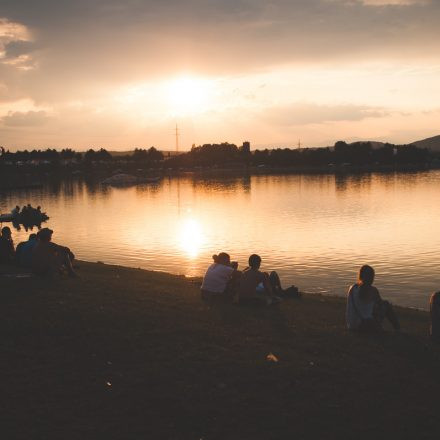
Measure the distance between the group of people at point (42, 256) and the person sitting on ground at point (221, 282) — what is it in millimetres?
6256

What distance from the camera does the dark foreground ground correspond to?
29.3 ft

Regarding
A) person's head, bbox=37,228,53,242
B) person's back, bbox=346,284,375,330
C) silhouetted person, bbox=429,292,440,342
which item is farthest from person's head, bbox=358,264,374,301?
person's head, bbox=37,228,53,242

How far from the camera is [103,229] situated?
6406 centimetres

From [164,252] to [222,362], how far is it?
109 ft

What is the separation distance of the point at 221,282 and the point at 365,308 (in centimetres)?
534

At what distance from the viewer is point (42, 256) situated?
1920 centimetres

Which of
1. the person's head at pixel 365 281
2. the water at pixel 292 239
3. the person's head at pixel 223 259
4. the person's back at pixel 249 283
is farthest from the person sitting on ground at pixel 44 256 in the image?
the water at pixel 292 239

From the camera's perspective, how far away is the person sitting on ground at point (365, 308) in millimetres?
13367

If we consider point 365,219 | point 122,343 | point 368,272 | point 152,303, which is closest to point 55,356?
point 122,343

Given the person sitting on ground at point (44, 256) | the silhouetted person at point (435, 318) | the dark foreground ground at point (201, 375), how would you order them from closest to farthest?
the dark foreground ground at point (201, 375), the silhouetted person at point (435, 318), the person sitting on ground at point (44, 256)

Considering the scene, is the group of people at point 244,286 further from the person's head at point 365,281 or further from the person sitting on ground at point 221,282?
the person's head at point 365,281

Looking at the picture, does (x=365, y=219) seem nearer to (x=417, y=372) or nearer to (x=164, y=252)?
(x=164, y=252)

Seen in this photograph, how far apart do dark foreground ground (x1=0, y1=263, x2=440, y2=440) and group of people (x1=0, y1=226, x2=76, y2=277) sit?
10.9 ft

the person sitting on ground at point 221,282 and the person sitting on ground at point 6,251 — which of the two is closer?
the person sitting on ground at point 221,282
